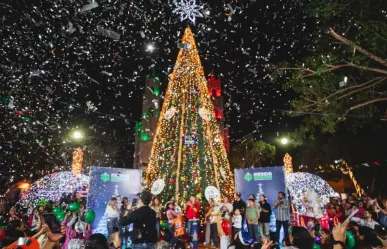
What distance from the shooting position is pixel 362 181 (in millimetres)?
28469

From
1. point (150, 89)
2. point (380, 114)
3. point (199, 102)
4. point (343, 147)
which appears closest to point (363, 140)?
point (343, 147)

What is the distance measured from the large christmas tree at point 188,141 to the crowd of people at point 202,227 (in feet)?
3.63

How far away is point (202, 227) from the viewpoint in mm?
13555

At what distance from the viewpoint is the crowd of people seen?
4145mm

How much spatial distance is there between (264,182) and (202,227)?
13.1 ft

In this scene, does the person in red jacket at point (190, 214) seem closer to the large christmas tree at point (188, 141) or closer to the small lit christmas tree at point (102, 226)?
the large christmas tree at point (188, 141)

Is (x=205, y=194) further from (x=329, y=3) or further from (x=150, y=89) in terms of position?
(x=150, y=89)

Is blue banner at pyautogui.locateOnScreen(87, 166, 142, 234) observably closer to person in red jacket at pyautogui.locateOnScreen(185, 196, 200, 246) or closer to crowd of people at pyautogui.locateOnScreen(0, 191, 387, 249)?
crowd of people at pyautogui.locateOnScreen(0, 191, 387, 249)

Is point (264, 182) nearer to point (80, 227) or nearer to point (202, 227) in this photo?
point (202, 227)

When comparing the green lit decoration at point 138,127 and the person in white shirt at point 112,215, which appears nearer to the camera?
the person in white shirt at point 112,215

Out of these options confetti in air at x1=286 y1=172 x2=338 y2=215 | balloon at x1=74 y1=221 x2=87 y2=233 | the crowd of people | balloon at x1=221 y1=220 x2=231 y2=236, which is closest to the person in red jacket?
the crowd of people

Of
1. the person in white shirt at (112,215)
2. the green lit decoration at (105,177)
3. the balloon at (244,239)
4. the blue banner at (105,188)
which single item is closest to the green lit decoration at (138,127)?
the blue banner at (105,188)

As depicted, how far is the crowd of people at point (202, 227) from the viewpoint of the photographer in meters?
4.14

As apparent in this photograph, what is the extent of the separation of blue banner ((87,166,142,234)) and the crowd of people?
102 centimetres
